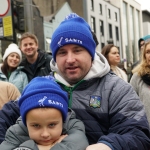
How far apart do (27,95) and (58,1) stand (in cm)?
2798

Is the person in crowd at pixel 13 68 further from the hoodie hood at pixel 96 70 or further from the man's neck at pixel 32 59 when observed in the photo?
the hoodie hood at pixel 96 70

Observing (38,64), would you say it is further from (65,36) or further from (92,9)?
(92,9)

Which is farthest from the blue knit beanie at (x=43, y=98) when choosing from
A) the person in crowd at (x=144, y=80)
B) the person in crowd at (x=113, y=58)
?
the person in crowd at (x=113, y=58)

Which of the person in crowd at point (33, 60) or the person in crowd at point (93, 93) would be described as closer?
the person in crowd at point (93, 93)

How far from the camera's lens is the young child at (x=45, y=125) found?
1726 millimetres

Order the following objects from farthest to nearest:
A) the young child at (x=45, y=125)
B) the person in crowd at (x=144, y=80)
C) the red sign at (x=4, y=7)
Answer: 1. the red sign at (x=4, y=7)
2. the person in crowd at (x=144, y=80)
3. the young child at (x=45, y=125)

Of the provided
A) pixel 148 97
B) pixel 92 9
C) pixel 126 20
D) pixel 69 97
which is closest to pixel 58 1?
pixel 92 9

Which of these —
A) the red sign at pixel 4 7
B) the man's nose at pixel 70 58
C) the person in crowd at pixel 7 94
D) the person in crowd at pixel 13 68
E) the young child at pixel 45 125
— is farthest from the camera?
the red sign at pixel 4 7

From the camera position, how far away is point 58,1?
28859 mm

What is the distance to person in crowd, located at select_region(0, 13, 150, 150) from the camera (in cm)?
181

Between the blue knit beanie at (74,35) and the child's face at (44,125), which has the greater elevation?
the blue knit beanie at (74,35)

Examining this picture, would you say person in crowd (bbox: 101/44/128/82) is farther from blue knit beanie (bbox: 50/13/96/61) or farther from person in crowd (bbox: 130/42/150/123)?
blue knit beanie (bbox: 50/13/96/61)

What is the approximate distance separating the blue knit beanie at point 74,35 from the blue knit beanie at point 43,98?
30 centimetres

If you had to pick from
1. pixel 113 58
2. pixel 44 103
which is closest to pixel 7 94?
A: pixel 44 103
